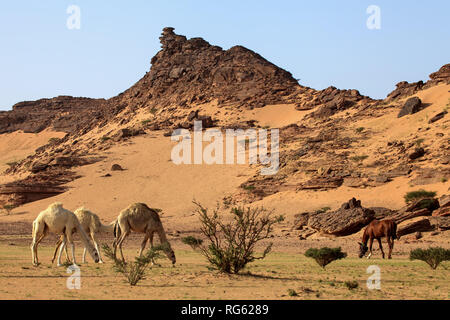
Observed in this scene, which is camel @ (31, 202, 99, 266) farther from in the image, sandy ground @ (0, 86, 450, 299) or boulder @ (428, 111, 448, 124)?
boulder @ (428, 111, 448, 124)

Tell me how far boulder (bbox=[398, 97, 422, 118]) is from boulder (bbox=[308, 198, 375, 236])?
75.7ft

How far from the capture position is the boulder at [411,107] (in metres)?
49.9

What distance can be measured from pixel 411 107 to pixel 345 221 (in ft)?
80.9

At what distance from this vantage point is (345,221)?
94.3ft

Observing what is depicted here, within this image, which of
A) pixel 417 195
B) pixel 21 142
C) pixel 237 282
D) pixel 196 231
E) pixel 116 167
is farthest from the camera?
pixel 21 142

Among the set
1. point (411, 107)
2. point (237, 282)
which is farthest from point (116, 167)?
point (237, 282)

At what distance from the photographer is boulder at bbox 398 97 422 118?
164 feet

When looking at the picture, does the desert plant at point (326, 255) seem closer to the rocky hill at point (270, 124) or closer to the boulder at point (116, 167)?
the rocky hill at point (270, 124)

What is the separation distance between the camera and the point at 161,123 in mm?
67562

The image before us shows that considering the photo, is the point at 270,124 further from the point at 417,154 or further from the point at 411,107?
the point at 417,154

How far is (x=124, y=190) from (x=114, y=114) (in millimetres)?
32543

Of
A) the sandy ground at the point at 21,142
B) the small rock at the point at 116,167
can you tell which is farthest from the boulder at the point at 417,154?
the sandy ground at the point at 21,142

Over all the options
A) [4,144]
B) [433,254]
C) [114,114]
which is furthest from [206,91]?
[433,254]

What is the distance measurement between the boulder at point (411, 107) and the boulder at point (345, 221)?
75.7 ft
